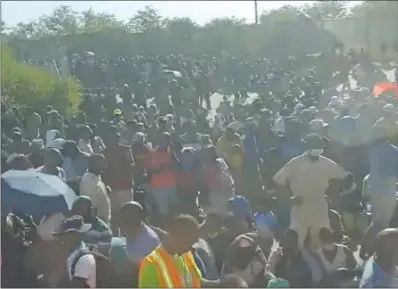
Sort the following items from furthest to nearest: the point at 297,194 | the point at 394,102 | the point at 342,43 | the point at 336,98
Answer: the point at 342,43 → the point at 336,98 → the point at 394,102 → the point at 297,194

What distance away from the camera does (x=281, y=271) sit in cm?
347

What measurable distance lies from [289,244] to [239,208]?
50 centimetres

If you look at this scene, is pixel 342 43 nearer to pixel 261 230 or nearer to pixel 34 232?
pixel 261 230

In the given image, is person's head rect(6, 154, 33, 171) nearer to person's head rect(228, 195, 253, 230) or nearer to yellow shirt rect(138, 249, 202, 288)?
person's head rect(228, 195, 253, 230)

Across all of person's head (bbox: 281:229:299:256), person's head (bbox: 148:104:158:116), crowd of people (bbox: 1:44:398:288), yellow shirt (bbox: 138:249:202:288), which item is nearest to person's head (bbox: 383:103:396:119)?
crowd of people (bbox: 1:44:398:288)

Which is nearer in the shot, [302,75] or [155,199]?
[155,199]

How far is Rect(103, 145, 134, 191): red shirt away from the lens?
4.73 metres

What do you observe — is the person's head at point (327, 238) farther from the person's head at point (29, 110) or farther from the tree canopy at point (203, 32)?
the person's head at point (29, 110)

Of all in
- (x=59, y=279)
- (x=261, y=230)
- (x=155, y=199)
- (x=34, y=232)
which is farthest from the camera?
(x=155, y=199)

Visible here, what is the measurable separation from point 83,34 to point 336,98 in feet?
8.26

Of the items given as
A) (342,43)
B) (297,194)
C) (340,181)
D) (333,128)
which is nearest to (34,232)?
(297,194)

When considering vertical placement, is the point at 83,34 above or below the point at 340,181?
above

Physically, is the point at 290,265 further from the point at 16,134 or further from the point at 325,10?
the point at 325,10

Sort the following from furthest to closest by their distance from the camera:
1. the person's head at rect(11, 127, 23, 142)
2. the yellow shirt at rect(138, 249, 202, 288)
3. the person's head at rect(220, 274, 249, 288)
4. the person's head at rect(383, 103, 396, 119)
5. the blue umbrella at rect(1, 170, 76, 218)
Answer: the person's head at rect(11, 127, 23, 142) → the person's head at rect(383, 103, 396, 119) → the blue umbrella at rect(1, 170, 76, 218) → the person's head at rect(220, 274, 249, 288) → the yellow shirt at rect(138, 249, 202, 288)
